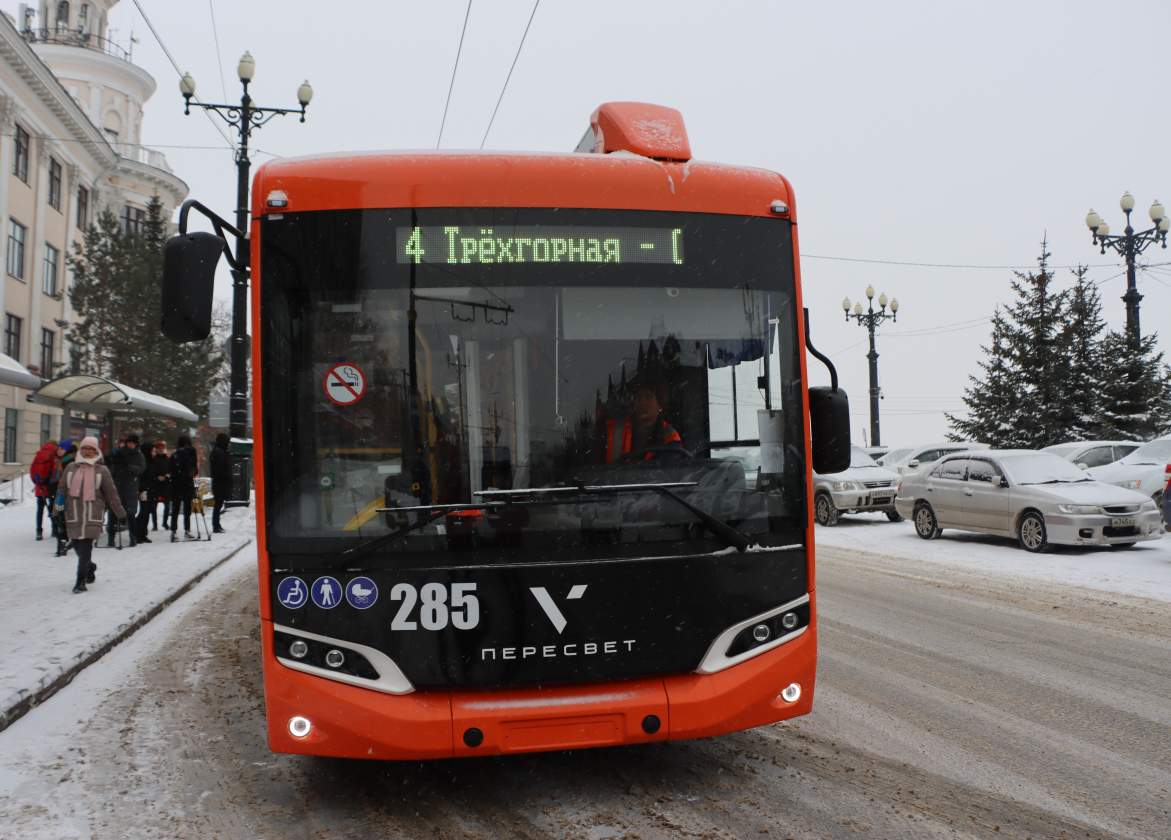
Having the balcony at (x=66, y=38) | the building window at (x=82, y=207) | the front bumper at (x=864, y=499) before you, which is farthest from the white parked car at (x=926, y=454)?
the balcony at (x=66, y=38)

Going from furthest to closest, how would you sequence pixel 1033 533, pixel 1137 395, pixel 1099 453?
pixel 1137 395 < pixel 1099 453 < pixel 1033 533

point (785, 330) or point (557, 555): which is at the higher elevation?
point (785, 330)

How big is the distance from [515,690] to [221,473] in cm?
1516

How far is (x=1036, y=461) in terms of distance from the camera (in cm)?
1539

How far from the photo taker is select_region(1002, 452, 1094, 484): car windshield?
589 inches

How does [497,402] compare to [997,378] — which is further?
[997,378]

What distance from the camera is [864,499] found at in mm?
20391

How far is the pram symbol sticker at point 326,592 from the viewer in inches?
161

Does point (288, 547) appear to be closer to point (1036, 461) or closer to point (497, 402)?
point (497, 402)

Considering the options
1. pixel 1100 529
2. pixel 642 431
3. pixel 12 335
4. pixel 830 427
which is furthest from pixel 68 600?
pixel 12 335

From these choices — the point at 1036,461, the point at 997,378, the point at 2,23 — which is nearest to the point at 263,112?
the point at 1036,461

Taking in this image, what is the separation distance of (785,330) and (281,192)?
7.60 feet

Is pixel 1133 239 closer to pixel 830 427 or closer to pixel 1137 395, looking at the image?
pixel 1137 395

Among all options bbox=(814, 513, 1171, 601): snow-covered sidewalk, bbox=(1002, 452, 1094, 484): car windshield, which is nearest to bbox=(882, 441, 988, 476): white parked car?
bbox=(814, 513, 1171, 601): snow-covered sidewalk
